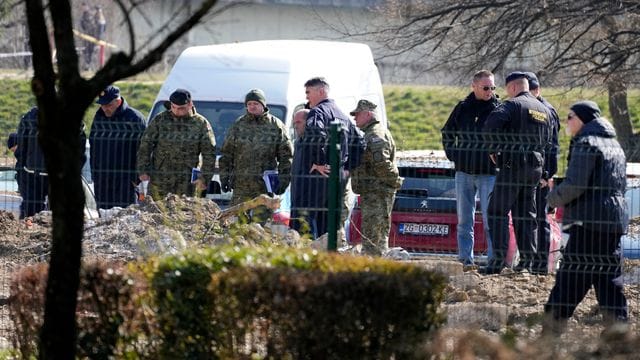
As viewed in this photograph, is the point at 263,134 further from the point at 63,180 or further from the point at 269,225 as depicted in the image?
the point at 63,180

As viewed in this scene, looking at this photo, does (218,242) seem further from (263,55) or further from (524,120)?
(263,55)

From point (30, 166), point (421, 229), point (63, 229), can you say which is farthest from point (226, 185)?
point (63, 229)

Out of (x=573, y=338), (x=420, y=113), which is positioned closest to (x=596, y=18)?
(x=573, y=338)

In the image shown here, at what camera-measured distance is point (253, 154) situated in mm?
11555

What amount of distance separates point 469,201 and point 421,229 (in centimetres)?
54

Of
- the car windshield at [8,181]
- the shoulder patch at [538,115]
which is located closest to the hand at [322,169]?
the shoulder patch at [538,115]

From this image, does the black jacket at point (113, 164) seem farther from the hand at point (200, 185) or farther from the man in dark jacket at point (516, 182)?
the man in dark jacket at point (516, 182)

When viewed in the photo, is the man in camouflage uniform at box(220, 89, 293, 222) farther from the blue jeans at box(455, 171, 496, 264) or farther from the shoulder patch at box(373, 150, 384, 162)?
the blue jeans at box(455, 171, 496, 264)

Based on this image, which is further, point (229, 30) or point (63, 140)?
point (229, 30)

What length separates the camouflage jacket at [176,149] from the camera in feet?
36.0

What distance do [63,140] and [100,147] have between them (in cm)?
467

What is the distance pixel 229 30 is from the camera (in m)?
39.1

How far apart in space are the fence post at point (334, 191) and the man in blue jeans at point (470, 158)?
117cm

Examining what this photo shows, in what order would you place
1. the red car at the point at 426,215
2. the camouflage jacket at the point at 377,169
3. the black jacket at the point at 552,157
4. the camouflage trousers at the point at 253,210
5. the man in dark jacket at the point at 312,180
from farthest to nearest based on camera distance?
the red car at the point at 426,215
the camouflage jacket at the point at 377,169
the black jacket at the point at 552,157
the camouflage trousers at the point at 253,210
the man in dark jacket at the point at 312,180
